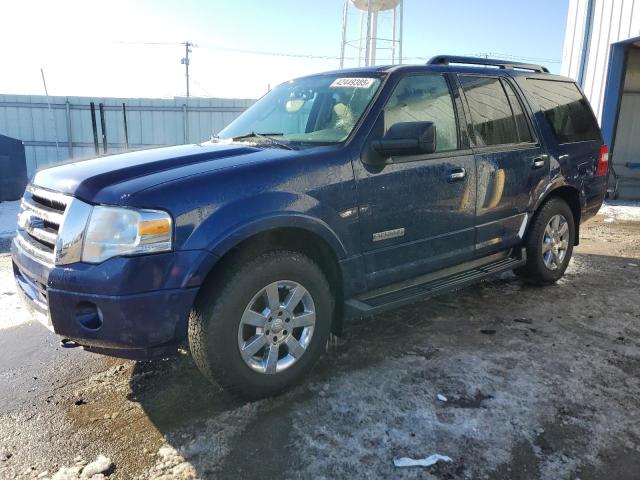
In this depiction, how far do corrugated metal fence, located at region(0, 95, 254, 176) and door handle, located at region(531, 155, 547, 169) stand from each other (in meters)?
9.87

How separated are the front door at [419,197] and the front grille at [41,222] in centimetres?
166

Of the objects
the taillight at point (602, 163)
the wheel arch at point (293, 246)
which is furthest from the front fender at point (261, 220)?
the taillight at point (602, 163)

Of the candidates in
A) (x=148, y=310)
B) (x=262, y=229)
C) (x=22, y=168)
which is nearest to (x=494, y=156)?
(x=262, y=229)

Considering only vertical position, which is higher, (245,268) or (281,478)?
(245,268)

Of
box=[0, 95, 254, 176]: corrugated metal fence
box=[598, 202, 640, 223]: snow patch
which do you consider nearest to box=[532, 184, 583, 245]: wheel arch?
box=[598, 202, 640, 223]: snow patch

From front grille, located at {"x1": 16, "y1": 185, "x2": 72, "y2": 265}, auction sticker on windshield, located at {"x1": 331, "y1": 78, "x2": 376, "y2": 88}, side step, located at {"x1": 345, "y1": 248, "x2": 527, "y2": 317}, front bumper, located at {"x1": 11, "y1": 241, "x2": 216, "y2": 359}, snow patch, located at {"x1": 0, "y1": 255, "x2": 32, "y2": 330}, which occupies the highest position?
auction sticker on windshield, located at {"x1": 331, "y1": 78, "x2": 376, "y2": 88}

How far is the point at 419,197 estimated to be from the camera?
330 cm

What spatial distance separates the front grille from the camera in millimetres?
2557

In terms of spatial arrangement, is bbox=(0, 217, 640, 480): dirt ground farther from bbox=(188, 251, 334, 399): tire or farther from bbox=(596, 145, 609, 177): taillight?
bbox=(596, 145, 609, 177): taillight

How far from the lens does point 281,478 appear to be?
7.22 feet

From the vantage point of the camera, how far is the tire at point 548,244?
445 centimetres

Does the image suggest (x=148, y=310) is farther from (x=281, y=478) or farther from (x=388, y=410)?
(x=388, y=410)

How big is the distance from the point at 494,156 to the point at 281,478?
282 centimetres

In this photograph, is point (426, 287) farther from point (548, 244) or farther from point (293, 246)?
point (548, 244)
